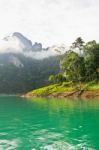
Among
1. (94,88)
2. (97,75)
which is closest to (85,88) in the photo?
(94,88)

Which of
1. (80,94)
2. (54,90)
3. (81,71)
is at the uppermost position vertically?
(81,71)

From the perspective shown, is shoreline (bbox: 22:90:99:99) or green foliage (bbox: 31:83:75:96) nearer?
shoreline (bbox: 22:90:99:99)

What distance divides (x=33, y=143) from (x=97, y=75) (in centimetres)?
12796

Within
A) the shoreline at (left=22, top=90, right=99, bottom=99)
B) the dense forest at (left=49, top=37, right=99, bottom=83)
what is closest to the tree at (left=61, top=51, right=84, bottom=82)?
the dense forest at (left=49, top=37, right=99, bottom=83)

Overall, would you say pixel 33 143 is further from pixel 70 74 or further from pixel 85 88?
pixel 70 74

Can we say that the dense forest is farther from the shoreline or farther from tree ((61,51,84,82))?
the shoreline

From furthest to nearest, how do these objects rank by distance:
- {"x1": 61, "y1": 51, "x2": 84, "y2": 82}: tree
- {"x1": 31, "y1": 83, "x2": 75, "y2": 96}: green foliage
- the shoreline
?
1. {"x1": 61, "y1": 51, "x2": 84, "y2": 82}: tree
2. {"x1": 31, "y1": 83, "x2": 75, "y2": 96}: green foliage
3. the shoreline

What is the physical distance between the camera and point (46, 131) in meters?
42.7

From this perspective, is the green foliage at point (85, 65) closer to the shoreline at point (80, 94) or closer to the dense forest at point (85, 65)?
the dense forest at point (85, 65)

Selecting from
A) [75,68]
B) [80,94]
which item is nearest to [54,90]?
[75,68]

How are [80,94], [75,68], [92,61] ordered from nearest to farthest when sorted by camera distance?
[80,94]
[92,61]
[75,68]

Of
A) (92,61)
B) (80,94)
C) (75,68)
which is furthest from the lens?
(75,68)

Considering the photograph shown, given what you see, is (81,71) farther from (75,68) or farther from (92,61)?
(92,61)

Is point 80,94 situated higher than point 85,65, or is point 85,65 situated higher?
point 85,65
